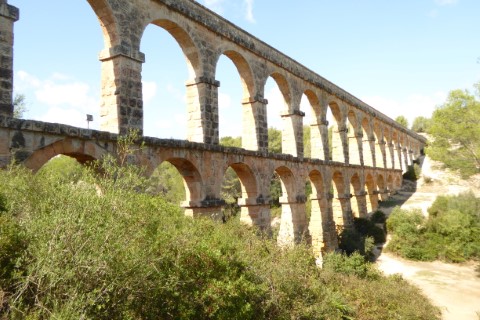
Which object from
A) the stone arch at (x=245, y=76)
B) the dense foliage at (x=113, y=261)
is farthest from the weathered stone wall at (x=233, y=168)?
the stone arch at (x=245, y=76)

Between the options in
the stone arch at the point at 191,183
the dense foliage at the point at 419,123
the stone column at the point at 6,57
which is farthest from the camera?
the dense foliage at the point at 419,123

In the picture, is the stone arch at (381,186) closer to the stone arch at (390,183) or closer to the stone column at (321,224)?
the stone arch at (390,183)

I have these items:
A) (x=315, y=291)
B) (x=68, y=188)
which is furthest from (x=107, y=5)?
(x=315, y=291)

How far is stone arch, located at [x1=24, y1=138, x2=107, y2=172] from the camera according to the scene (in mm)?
6949

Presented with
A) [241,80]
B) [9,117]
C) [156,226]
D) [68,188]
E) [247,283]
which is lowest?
[247,283]

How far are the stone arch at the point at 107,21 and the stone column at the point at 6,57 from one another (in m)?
2.27

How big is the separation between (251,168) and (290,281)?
5.73 metres

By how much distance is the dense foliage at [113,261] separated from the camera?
4070mm

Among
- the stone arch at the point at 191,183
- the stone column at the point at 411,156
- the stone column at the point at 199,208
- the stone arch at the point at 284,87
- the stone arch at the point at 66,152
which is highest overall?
the stone arch at the point at 284,87

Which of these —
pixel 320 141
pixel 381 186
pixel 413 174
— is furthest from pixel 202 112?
pixel 413 174

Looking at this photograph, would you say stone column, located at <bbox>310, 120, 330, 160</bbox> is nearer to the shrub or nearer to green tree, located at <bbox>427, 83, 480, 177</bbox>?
green tree, located at <bbox>427, 83, 480, 177</bbox>

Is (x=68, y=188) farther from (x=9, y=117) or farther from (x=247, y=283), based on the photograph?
(x=247, y=283)

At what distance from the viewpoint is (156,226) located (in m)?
5.79

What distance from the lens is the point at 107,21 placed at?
9.09m
